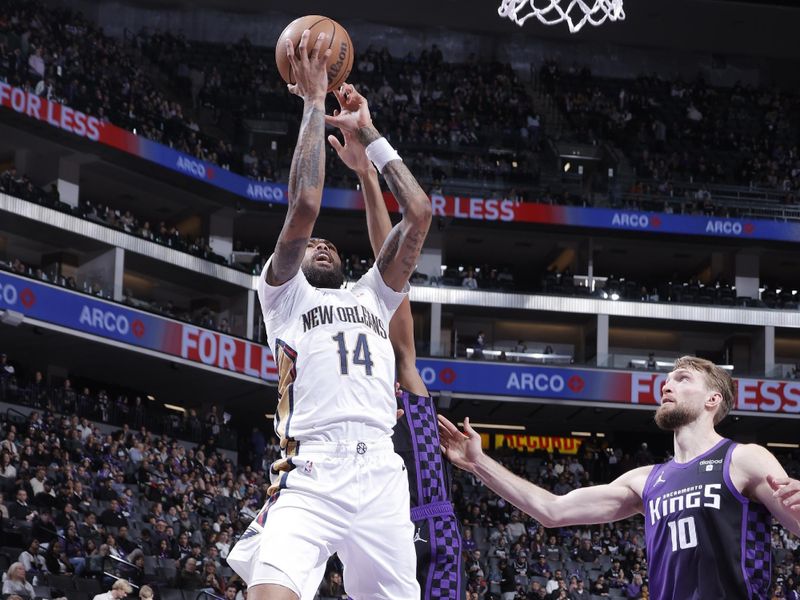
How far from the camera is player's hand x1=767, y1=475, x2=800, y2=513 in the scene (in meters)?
5.19

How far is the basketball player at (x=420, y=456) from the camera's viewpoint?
21.0ft

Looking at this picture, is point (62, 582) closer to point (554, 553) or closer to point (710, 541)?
point (554, 553)

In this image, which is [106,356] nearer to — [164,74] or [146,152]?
[146,152]

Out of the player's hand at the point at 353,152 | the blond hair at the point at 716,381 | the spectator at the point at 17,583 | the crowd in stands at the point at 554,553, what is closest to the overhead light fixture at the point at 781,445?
the crowd in stands at the point at 554,553

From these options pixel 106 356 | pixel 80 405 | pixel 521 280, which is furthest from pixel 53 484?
pixel 521 280

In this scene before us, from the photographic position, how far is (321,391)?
5598mm

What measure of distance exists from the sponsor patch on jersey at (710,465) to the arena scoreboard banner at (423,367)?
87.6 ft

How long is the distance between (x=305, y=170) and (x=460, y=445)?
69.6 inches

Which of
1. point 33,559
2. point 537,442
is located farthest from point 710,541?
point 537,442

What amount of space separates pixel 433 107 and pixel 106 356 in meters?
16.5

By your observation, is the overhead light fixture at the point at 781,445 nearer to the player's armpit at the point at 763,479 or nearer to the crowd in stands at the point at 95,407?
the crowd in stands at the point at 95,407

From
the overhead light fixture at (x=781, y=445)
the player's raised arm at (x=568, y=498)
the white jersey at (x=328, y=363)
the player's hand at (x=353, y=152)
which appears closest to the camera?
the white jersey at (x=328, y=363)

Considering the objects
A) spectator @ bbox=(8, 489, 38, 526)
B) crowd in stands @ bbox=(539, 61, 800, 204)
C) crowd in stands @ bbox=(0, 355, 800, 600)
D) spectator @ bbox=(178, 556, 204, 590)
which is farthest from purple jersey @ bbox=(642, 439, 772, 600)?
crowd in stands @ bbox=(539, 61, 800, 204)

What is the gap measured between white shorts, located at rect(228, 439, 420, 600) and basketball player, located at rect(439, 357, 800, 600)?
39.3 inches
